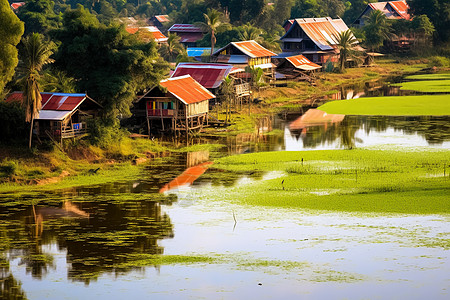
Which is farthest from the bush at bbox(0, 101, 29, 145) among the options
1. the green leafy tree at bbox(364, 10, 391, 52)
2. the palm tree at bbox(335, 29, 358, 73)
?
the green leafy tree at bbox(364, 10, 391, 52)

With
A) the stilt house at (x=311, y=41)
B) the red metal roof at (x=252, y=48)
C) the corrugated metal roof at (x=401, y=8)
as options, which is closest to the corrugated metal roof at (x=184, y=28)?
the stilt house at (x=311, y=41)

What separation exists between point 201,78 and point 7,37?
958 inches

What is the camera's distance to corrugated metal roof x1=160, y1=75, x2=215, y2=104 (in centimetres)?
4972

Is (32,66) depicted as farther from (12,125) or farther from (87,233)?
(87,233)

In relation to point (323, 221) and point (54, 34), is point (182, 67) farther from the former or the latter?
point (323, 221)

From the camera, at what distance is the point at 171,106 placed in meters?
50.2

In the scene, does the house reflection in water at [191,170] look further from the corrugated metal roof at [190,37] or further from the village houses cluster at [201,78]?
the corrugated metal roof at [190,37]

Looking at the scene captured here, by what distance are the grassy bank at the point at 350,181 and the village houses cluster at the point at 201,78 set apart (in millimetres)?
8534

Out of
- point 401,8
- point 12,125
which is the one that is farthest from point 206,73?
point 401,8

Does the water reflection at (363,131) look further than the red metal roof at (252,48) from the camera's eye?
No

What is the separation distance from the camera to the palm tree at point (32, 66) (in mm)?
37844

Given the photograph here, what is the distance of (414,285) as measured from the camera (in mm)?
22328

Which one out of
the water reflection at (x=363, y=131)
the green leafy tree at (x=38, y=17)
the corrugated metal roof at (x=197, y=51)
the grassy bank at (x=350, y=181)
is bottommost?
the grassy bank at (x=350, y=181)

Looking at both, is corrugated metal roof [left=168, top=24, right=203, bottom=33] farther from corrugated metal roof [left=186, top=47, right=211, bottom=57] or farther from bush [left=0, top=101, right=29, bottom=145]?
bush [left=0, top=101, right=29, bottom=145]
